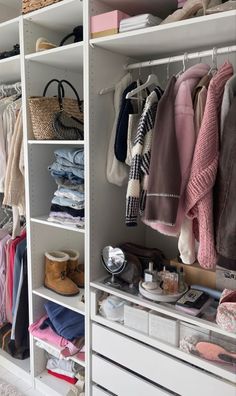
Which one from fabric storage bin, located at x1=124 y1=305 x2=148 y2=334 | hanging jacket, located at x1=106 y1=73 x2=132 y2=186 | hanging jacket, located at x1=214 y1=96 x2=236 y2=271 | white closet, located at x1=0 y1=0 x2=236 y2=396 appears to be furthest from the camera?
hanging jacket, located at x1=106 y1=73 x2=132 y2=186

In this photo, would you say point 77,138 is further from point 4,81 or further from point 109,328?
point 4,81

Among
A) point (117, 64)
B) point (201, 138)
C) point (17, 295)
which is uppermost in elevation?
point (117, 64)

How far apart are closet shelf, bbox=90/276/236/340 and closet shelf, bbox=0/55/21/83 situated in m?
1.29

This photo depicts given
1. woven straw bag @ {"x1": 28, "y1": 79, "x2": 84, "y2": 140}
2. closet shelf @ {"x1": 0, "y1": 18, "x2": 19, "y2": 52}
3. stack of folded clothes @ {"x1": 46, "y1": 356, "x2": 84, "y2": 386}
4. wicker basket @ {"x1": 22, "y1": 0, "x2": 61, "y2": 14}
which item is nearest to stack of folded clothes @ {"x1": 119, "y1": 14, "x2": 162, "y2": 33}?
wicker basket @ {"x1": 22, "y1": 0, "x2": 61, "y2": 14}

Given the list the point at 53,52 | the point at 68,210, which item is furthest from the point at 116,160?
the point at 53,52

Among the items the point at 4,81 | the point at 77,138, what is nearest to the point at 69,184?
the point at 77,138

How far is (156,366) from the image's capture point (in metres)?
1.39

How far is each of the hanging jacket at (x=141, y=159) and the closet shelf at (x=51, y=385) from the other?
1138mm

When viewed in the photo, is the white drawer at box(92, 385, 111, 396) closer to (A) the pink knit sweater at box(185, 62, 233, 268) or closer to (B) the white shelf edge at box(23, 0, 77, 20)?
(A) the pink knit sweater at box(185, 62, 233, 268)

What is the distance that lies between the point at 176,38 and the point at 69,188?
853 mm

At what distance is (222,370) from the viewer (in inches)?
47.7

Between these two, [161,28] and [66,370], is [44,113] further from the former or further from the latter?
[66,370]

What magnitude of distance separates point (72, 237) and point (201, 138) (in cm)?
121

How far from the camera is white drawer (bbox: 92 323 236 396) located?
126cm
